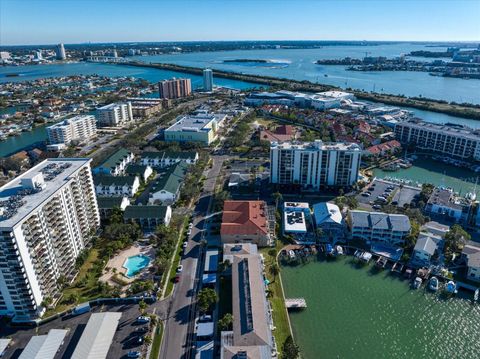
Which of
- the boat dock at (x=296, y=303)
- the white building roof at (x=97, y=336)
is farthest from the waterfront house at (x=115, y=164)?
the boat dock at (x=296, y=303)

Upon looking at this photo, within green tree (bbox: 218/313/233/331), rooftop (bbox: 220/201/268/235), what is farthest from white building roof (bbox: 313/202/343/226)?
green tree (bbox: 218/313/233/331)

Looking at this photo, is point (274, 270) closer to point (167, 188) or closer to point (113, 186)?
point (167, 188)

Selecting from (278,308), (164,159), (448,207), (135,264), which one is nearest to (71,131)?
(164,159)

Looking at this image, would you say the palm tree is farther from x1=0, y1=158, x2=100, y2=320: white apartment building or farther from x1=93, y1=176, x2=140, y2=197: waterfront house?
x1=93, y1=176, x2=140, y2=197: waterfront house

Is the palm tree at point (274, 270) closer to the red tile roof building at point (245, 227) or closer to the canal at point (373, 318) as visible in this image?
the canal at point (373, 318)

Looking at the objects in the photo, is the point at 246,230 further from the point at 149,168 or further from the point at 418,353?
the point at 149,168

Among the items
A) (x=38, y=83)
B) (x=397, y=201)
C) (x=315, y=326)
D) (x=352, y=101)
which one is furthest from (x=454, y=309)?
(x=38, y=83)
